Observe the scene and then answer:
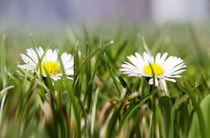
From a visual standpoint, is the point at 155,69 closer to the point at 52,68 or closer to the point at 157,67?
the point at 157,67

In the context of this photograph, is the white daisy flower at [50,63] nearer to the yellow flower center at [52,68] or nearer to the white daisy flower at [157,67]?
the yellow flower center at [52,68]

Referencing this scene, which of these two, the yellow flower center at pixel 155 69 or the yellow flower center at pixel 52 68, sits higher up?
the yellow flower center at pixel 52 68

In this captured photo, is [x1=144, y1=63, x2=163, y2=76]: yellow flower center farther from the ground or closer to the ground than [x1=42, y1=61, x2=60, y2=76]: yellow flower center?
closer to the ground

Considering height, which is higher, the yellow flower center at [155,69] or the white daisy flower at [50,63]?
the white daisy flower at [50,63]

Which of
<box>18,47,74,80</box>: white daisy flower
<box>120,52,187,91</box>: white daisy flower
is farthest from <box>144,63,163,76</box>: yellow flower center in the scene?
<box>18,47,74,80</box>: white daisy flower

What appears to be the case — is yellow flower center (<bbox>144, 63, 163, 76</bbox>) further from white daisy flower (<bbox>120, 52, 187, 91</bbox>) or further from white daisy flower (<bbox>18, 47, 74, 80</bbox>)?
white daisy flower (<bbox>18, 47, 74, 80</bbox>)

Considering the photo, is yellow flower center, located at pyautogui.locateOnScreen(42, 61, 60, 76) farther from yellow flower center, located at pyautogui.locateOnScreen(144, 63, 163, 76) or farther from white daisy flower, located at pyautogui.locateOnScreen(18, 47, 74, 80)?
yellow flower center, located at pyautogui.locateOnScreen(144, 63, 163, 76)

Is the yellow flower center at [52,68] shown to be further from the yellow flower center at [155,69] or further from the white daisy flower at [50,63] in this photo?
the yellow flower center at [155,69]

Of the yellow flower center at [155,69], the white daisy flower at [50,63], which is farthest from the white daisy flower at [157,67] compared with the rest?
the white daisy flower at [50,63]

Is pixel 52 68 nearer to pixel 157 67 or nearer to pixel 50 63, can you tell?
pixel 50 63

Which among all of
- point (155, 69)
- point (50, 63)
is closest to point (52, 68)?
point (50, 63)

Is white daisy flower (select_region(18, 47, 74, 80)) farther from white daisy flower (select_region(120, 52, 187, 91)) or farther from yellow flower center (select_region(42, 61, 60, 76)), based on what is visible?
white daisy flower (select_region(120, 52, 187, 91))

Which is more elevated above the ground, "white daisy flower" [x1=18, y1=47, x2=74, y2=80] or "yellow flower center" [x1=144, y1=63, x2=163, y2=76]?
"white daisy flower" [x1=18, y1=47, x2=74, y2=80]
